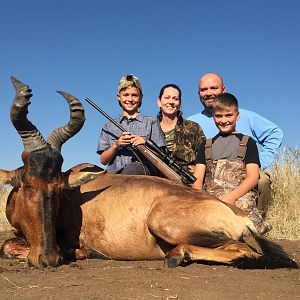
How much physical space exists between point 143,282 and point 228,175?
3.10 meters

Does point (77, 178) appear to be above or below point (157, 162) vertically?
below

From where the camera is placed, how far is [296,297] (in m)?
4.23

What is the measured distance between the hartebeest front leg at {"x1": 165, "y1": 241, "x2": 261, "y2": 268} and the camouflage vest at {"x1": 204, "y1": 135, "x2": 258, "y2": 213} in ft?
6.19

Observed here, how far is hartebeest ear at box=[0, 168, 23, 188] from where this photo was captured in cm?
566

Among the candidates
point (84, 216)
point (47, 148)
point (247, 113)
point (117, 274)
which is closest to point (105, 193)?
point (84, 216)

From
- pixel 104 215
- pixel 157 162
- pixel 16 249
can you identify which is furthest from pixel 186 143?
pixel 16 249

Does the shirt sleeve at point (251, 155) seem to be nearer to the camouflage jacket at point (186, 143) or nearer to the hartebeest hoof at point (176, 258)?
the camouflage jacket at point (186, 143)

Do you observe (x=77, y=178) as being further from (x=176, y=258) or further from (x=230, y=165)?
(x=230, y=165)

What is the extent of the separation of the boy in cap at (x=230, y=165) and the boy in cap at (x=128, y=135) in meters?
0.98

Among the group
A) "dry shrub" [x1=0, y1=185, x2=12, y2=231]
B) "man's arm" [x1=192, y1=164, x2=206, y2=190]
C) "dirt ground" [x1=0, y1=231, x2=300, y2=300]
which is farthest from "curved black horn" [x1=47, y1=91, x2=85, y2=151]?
"man's arm" [x1=192, y1=164, x2=206, y2=190]

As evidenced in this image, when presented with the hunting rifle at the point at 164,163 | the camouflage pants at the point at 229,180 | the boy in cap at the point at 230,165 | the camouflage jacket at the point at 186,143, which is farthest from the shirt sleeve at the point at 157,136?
the camouflage pants at the point at 229,180

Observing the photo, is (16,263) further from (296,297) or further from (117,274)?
(296,297)

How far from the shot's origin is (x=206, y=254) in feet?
18.0

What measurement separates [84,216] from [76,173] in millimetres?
560
